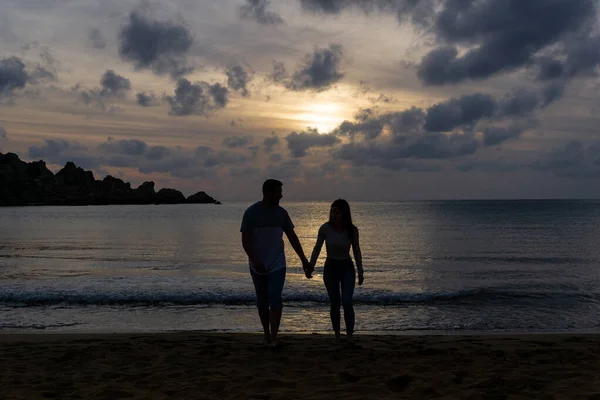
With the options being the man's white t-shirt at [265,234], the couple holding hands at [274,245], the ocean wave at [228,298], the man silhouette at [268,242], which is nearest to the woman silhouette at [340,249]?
the couple holding hands at [274,245]

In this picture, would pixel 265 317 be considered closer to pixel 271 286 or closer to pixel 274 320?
pixel 274 320

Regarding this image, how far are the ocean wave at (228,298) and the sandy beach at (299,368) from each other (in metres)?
5.96

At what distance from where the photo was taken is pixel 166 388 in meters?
5.99

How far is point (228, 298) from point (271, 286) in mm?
8495

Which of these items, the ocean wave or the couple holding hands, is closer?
the couple holding hands

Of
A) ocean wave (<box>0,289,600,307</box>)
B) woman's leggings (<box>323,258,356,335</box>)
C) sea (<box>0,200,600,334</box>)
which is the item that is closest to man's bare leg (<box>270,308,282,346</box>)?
woman's leggings (<box>323,258,356,335</box>)

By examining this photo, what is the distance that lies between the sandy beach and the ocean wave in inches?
234

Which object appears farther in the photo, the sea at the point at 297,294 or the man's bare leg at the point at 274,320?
the sea at the point at 297,294

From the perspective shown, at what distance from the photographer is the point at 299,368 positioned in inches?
269

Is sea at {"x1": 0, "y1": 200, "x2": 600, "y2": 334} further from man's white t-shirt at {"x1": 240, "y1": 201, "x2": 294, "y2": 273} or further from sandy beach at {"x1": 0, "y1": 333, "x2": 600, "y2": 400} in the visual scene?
man's white t-shirt at {"x1": 240, "y1": 201, "x2": 294, "y2": 273}

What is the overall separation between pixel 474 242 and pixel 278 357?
36.4 m

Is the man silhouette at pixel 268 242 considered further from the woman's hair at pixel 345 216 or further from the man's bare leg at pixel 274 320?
the woman's hair at pixel 345 216

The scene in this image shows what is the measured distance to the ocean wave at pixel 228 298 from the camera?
50.2ft

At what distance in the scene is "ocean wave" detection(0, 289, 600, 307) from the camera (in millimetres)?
15305
